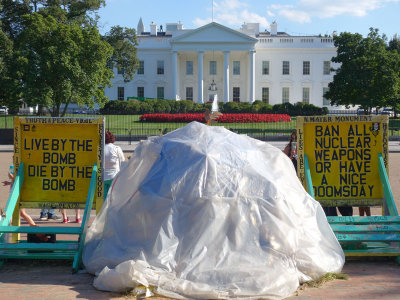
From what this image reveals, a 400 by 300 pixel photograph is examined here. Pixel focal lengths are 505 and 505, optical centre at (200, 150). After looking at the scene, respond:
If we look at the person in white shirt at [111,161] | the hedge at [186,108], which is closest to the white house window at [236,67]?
the hedge at [186,108]

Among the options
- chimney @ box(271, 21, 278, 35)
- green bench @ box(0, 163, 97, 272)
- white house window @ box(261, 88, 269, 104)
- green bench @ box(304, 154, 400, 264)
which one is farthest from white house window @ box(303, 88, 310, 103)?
green bench @ box(0, 163, 97, 272)

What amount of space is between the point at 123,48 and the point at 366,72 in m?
28.6

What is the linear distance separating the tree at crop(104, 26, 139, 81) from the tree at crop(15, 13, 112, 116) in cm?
2372

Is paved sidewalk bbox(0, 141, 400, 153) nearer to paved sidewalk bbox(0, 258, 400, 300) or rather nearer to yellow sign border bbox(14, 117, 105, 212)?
yellow sign border bbox(14, 117, 105, 212)

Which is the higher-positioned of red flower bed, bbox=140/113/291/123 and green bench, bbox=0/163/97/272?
red flower bed, bbox=140/113/291/123

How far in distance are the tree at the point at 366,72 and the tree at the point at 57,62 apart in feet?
56.5


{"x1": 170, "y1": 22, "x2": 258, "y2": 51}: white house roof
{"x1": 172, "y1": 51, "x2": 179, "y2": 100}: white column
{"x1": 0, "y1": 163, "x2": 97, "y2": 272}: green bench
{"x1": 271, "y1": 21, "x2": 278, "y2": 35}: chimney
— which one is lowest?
{"x1": 0, "y1": 163, "x2": 97, "y2": 272}: green bench

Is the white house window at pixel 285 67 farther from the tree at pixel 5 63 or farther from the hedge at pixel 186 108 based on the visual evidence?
the tree at pixel 5 63

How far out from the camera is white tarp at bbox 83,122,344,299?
16.4 ft

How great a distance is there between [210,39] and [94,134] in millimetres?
61903

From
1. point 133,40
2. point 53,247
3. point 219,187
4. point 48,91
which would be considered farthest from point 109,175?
point 133,40

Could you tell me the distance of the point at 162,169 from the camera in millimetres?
5742

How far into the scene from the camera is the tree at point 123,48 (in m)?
53.7

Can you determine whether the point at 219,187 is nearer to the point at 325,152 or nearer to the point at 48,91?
the point at 325,152
